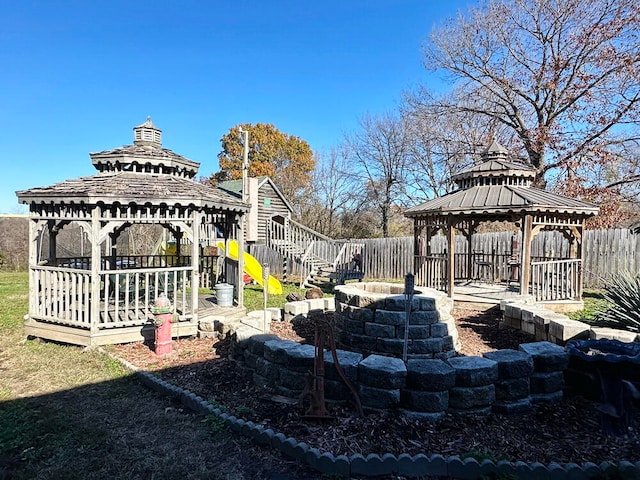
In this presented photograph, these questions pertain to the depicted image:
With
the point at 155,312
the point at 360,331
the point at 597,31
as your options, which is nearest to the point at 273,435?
the point at 360,331

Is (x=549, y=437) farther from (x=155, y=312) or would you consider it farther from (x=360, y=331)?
(x=155, y=312)

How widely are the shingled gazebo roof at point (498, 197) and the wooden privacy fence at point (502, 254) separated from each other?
154cm

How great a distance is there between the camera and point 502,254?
13555 mm

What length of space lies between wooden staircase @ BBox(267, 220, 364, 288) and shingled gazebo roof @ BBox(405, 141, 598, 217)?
469 centimetres

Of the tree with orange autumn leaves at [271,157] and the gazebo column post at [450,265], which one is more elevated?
the tree with orange autumn leaves at [271,157]

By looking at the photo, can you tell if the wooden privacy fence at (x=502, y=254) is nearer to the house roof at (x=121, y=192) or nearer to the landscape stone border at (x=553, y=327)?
the landscape stone border at (x=553, y=327)

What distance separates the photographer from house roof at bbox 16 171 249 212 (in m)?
6.46

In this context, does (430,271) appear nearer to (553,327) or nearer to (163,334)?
(553,327)

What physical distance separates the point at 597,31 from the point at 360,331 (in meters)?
18.5

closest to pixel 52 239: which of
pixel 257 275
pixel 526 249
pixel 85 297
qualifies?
pixel 85 297

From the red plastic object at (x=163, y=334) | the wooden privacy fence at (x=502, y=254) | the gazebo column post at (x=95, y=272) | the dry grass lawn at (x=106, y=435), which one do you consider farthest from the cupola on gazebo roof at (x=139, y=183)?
the wooden privacy fence at (x=502, y=254)

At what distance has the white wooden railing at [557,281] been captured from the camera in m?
9.78

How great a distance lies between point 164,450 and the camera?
349 cm

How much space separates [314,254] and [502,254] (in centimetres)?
778
